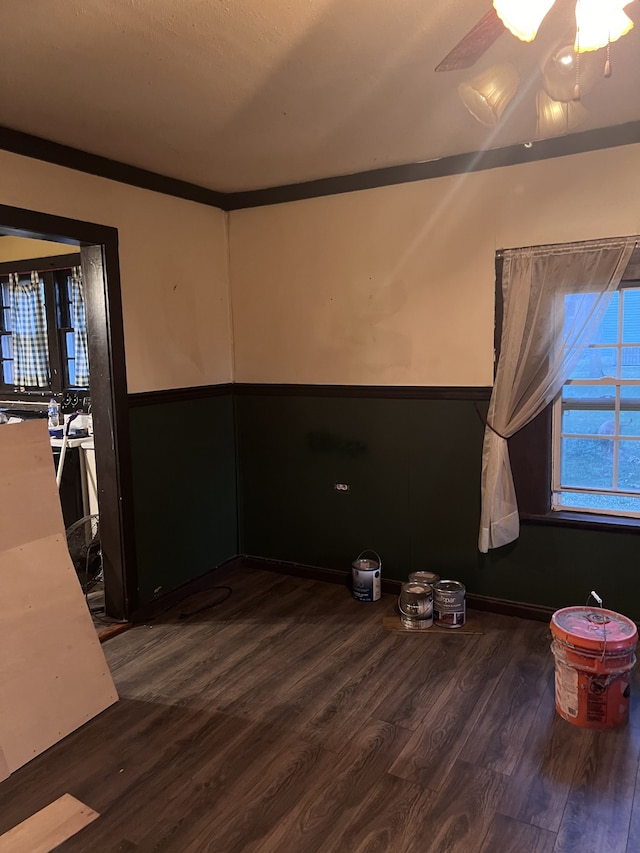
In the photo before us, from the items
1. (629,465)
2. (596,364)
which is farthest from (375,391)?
(629,465)

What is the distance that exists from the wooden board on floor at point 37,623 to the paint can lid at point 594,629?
198cm

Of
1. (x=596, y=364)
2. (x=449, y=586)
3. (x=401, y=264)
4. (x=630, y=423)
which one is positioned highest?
(x=401, y=264)

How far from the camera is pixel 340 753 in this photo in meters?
2.48

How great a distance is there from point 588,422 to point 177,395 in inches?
93.2

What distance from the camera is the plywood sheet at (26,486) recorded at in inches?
103

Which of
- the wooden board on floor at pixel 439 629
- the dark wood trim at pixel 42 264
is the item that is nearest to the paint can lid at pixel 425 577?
the wooden board on floor at pixel 439 629

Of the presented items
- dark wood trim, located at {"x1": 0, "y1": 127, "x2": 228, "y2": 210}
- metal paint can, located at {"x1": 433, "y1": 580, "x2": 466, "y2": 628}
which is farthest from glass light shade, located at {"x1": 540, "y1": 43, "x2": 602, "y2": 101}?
metal paint can, located at {"x1": 433, "y1": 580, "x2": 466, "y2": 628}

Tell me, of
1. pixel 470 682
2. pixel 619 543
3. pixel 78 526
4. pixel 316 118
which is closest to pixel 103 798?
pixel 470 682

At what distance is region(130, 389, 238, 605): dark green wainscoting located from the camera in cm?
372

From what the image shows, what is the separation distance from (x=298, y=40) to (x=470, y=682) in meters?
2.72

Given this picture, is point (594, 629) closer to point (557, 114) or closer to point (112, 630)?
point (557, 114)

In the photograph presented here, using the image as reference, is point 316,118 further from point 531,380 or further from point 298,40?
point 531,380

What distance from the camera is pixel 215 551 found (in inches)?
170

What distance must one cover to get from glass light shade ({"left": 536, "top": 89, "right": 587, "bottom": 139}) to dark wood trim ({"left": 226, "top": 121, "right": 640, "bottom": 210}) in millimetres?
1421
